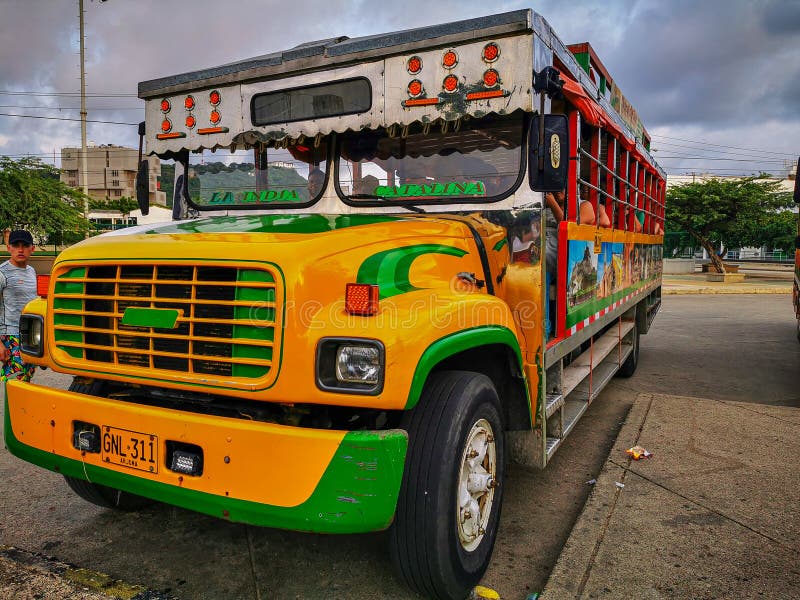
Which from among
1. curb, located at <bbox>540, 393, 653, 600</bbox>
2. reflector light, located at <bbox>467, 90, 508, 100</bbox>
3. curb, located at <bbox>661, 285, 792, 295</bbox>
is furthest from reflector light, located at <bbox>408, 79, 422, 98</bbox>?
curb, located at <bbox>661, 285, 792, 295</bbox>

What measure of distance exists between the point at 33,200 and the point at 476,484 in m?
26.8

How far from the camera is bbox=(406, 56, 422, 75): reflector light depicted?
3.16 m

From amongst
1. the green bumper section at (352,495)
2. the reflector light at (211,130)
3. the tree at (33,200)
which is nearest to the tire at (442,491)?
the green bumper section at (352,495)

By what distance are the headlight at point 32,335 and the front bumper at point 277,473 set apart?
69 centimetres

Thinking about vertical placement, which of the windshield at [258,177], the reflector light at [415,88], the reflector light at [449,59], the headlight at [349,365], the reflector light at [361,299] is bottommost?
the headlight at [349,365]

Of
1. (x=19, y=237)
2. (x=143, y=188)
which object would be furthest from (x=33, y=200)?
(x=143, y=188)

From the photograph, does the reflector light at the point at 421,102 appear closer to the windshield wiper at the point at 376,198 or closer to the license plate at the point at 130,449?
the windshield wiper at the point at 376,198

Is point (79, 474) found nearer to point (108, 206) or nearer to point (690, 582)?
point (690, 582)

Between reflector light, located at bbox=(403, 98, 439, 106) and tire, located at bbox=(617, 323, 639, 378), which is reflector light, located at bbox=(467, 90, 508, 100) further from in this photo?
tire, located at bbox=(617, 323, 639, 378)

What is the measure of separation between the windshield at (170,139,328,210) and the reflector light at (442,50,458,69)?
855 millimetres

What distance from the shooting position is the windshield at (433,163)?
3.31 m

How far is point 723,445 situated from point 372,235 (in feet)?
10.6

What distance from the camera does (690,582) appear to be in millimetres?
2703

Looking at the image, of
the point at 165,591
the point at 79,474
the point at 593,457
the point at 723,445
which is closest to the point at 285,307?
the point at 79,474
